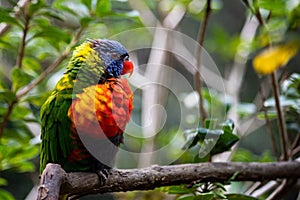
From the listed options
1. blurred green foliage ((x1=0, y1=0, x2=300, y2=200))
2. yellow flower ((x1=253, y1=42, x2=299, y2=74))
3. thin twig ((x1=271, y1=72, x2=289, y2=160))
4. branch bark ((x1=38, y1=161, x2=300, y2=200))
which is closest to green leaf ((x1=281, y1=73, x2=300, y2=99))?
blurred green foliage ((x1=0, y1=0, x2=300, y2=200))

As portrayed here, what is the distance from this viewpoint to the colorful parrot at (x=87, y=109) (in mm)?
956

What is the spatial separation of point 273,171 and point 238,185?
47cm

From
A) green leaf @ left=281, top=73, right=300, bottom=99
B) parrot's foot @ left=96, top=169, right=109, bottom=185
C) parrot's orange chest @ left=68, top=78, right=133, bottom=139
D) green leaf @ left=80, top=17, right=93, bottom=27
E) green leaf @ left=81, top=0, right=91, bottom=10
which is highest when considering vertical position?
green leaf @ left=81, top=0, right=91, bottom=10

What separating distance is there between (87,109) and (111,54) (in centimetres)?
15

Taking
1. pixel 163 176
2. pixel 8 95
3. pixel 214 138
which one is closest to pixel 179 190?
pixel 163 176

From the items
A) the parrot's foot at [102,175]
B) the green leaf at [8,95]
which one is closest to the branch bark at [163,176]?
the parrot's foot at [102,175]

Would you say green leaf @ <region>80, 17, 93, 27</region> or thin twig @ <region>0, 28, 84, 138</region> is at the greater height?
green leaf @ <region>80, 17, 93, 27</region>

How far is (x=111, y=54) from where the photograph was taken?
0.98 metres

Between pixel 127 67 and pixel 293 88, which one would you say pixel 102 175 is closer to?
pixel 127 67

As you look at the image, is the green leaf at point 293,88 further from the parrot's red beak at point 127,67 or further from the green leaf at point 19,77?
the green leaf at point 19,77

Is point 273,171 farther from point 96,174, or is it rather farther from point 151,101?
point 151,101

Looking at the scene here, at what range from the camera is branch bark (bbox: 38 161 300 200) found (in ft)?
2.71

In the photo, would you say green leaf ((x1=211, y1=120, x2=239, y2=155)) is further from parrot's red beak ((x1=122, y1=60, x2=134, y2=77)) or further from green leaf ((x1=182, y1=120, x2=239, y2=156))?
parrot's red beak ((x1=122, y1=60, x2=134, y2=77))

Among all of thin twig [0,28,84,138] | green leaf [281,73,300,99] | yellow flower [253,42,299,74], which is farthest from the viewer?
green leaf [281,73,300,99]
